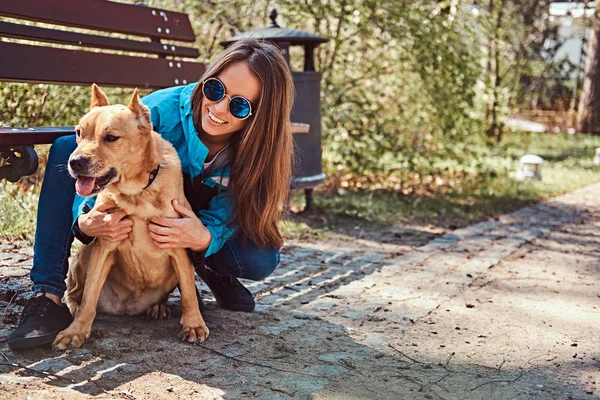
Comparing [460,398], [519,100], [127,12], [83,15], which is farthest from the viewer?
[519,100]

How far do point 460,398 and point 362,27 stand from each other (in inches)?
217

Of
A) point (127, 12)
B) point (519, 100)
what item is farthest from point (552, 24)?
point (127, 12)

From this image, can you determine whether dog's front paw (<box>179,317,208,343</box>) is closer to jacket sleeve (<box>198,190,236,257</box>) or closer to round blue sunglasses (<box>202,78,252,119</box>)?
jacket sleeve (<box>198,190,236,257</box>)

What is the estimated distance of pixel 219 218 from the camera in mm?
3459

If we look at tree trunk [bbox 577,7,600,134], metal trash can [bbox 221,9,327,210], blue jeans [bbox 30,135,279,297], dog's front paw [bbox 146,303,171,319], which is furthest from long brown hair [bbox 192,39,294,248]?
tree trunk [bbox 577,7,600,134]

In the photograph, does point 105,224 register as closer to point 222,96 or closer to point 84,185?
point 84,185

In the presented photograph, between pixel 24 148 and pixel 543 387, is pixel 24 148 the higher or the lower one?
the higher one

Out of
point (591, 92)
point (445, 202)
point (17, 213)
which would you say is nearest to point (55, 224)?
point (17, 213)

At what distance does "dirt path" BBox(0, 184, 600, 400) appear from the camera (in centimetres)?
278

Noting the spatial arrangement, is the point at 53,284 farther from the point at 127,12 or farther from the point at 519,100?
the point at 519,100

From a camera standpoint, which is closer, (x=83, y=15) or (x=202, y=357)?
(x=202, y=357)

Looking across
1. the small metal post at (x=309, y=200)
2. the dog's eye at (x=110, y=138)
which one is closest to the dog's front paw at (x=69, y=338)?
the dog's eye at (x=110, y=138)

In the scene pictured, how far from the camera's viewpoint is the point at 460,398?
9.05 feet

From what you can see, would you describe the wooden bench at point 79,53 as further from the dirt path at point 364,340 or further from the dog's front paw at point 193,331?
the dog's front paw at point 193,331
